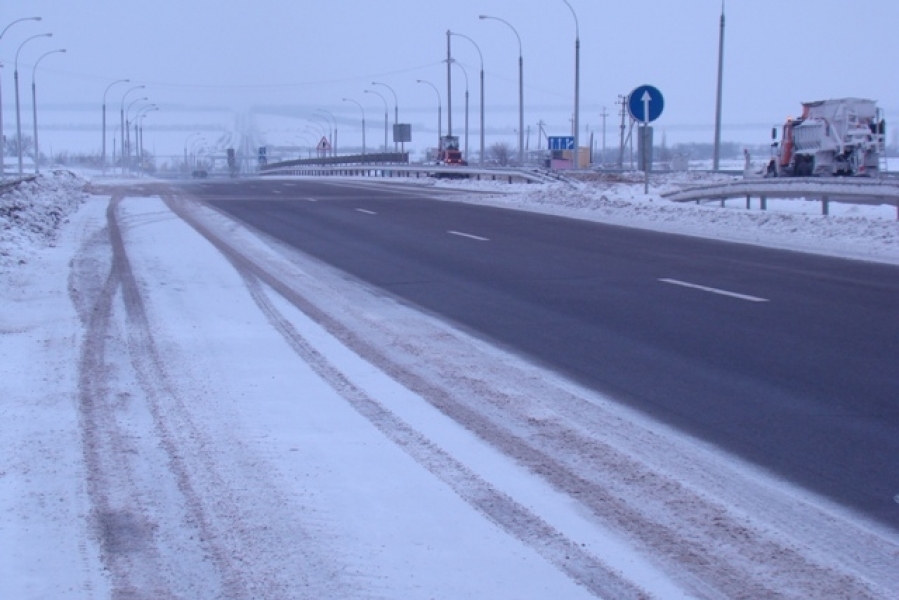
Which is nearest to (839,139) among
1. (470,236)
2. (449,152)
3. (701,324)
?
(470,236)

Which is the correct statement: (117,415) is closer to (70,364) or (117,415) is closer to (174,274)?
(70,364)

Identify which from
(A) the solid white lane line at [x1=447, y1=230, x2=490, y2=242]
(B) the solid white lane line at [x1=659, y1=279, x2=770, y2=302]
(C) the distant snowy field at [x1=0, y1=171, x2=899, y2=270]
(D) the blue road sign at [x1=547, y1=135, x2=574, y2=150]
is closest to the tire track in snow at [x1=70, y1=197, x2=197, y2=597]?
(C) the distant snowy field at [x1=0, y1=171, x2=899, y2=270]

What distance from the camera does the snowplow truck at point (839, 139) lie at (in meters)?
42.2

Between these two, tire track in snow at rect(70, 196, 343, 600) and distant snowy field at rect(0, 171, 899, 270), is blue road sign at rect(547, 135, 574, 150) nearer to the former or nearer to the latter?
distant snowy field at rect(0, 171, 899, 270)

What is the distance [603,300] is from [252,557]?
26.1 feet

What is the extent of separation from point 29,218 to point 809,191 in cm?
1581

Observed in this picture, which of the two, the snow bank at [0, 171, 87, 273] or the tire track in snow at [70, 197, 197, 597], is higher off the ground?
the snow bank at [0, 171, 87, 273]

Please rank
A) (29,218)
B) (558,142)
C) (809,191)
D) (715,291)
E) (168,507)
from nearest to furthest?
(168,507), (715,291), (29,218), (809,191), (558,142)

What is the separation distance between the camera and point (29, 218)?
20109 mm

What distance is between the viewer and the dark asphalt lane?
21.8 feet

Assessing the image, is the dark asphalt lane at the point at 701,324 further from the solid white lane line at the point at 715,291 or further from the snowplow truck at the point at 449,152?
the snowplow truck at the point at 449,152

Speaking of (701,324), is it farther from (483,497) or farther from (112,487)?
(112,487)

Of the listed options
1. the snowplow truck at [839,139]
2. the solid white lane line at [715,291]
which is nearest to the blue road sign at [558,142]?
the snowplow truck at [839,139]

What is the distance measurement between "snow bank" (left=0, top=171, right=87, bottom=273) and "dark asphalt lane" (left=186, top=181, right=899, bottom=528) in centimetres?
445
